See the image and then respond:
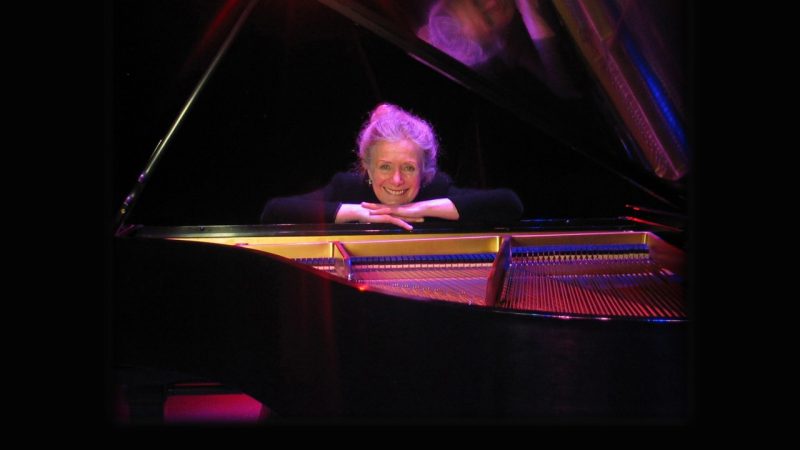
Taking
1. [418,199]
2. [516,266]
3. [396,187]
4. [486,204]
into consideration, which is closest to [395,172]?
[396,187]

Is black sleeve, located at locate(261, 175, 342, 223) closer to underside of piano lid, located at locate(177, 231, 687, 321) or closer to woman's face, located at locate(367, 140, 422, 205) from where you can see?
woman's face, located at locate(367, 140, 422, 205)

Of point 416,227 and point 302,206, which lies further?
point 302,206

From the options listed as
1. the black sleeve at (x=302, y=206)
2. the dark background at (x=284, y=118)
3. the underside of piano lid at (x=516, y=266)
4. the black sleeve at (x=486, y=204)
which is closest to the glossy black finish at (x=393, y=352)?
the underside of piano lid at (x=516, y=266)

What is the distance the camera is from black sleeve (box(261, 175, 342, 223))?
11.3 ft

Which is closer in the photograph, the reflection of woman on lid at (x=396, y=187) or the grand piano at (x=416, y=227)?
the grand piano at (x=416, y=227)

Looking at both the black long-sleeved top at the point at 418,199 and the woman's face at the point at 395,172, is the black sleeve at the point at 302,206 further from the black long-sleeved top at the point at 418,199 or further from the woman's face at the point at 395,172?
the woman's face at the point at 395,172

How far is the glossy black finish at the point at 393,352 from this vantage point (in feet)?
5.15

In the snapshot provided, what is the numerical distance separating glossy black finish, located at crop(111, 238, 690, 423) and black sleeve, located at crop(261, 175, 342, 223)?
1.45m

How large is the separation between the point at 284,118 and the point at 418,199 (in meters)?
0.84

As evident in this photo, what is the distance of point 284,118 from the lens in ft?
11.6

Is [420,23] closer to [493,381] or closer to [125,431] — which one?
[493,381]

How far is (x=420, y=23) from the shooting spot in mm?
3348

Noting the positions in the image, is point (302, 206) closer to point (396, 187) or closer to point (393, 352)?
point (396, 187)

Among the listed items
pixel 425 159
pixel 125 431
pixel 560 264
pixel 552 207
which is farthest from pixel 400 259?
pixel 125 431
